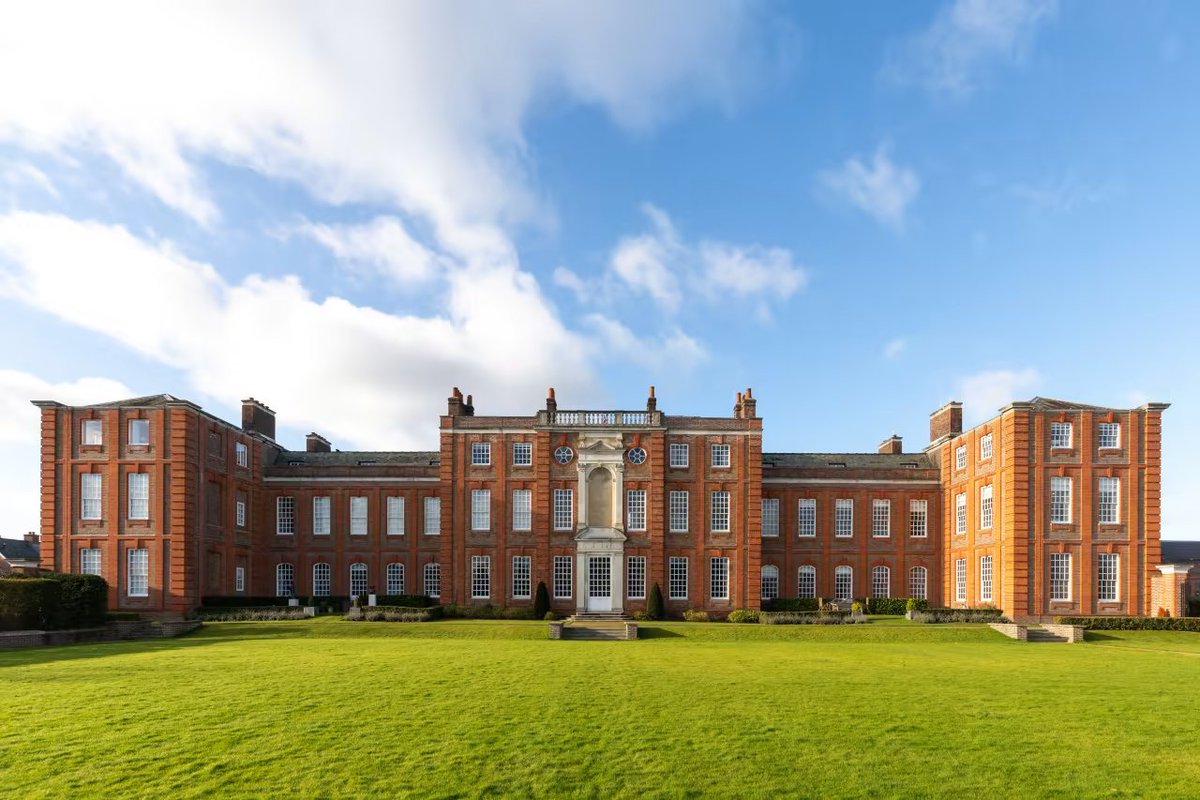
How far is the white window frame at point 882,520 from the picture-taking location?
5084 centimetres

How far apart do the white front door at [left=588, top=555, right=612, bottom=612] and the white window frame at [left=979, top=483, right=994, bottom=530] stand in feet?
65.8

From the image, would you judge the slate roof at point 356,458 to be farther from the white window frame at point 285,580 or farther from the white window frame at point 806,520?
the white window frame at point 806,520

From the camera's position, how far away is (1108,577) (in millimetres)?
40906

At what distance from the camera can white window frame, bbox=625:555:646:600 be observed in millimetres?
47125

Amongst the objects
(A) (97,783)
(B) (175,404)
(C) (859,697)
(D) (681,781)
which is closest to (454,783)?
(D) (681,781)

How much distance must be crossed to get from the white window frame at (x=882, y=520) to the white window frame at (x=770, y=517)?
19.0 ft

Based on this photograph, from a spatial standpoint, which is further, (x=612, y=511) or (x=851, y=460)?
(x=851, y=460)

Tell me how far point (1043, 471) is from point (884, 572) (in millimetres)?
12653

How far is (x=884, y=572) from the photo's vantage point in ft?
166

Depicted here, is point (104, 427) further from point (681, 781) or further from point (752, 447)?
point (681, 781)

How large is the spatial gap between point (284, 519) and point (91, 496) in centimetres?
1126

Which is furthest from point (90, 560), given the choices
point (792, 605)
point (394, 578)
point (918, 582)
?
point (918, 582)

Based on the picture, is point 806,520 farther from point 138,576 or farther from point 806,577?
point 138,576

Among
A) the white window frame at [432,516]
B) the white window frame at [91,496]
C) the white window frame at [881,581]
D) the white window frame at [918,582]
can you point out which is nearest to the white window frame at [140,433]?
the white window frame at [91,496]
